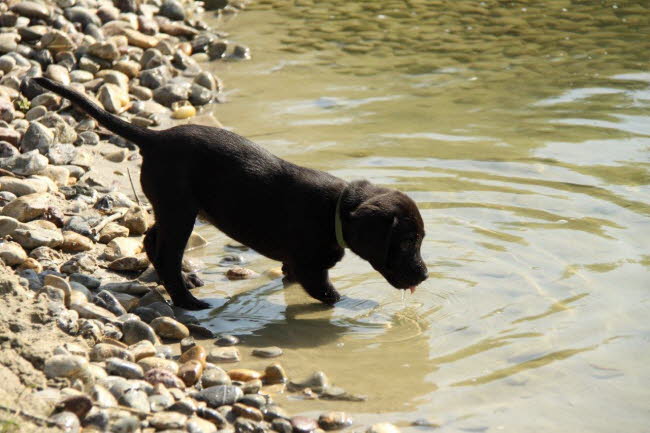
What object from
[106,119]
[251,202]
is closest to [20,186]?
[106,119]

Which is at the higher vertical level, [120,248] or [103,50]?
[103,50]

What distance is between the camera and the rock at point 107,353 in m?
4.77

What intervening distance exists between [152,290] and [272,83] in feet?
15.6

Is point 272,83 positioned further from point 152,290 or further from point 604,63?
point 152,290

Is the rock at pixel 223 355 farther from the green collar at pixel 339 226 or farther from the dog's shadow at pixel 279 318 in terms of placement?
the green collar at pixel 339 226

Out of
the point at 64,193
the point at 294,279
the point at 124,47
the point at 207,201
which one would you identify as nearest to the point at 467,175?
the point at 294,279

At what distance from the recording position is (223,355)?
5.17m

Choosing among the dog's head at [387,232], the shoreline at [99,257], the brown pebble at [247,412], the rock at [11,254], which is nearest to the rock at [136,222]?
the shoreline at [99,257]

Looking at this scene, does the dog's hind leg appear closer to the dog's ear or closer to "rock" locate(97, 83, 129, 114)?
the dog's ear

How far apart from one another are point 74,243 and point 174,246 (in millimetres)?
923

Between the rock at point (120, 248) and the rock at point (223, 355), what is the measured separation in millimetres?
1459

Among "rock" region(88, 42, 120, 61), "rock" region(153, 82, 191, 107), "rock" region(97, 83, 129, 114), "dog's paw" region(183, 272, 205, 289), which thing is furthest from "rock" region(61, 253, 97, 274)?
"rock" region(88, 42, 120, 61)

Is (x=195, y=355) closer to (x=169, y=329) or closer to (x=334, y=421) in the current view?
(x=169, y=329)

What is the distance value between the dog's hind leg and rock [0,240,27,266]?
2.79ft
